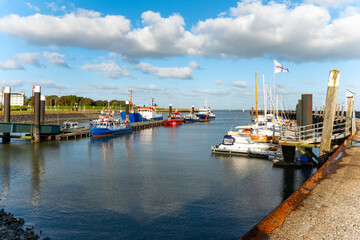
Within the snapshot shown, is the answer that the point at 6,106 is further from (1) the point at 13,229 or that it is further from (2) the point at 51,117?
(2) the point at 51,117

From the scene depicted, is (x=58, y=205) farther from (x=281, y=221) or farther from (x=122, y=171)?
(x=281, y=221)

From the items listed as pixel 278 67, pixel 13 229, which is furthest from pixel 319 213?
pixel 278 67

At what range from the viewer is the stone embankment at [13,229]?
1165 centimetres

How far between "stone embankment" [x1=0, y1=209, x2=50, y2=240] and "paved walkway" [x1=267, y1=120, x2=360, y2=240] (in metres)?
10.9

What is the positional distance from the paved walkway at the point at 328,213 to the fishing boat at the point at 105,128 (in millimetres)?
49838

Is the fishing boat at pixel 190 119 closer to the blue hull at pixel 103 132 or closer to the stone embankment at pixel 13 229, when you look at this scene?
the blue hull at pixel 103 132

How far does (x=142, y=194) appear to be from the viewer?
1852 centimetres

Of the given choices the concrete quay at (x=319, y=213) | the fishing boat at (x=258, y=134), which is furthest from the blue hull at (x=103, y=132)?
the concrete quay at (x=319, y=213)

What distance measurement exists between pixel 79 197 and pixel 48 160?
49.7 ft

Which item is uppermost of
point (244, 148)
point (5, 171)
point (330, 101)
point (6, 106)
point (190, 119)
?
point (6, 106)

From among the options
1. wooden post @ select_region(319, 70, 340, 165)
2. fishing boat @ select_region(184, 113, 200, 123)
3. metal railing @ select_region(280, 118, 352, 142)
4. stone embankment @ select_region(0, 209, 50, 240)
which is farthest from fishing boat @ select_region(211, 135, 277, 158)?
fishing boat @ select_region(184, 113, 200, 123)

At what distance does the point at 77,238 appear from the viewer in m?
12.5

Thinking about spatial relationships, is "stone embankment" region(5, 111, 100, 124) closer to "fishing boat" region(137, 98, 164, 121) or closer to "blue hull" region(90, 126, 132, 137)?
"blue hull" region(90, 126, 132, 137)

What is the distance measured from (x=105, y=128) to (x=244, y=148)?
3255cm
